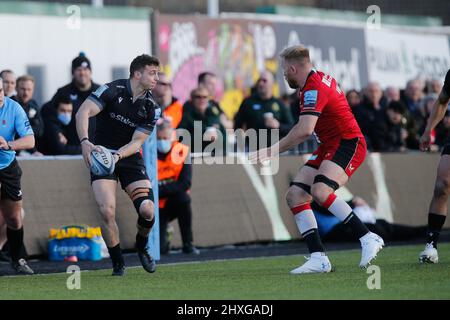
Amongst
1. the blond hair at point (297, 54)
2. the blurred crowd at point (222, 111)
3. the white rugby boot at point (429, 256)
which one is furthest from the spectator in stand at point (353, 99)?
the blond hair at point (297, 54)

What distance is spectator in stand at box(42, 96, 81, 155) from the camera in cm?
1700

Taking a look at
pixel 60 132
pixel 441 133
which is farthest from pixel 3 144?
pixel 441 133

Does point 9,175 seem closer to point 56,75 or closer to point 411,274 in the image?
point 411,274

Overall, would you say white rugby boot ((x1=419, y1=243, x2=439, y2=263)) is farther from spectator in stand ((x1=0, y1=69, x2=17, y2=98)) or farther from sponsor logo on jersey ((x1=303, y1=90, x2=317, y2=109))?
spectator in stand ((x1=0, y1=69, x2=17, y2=98))

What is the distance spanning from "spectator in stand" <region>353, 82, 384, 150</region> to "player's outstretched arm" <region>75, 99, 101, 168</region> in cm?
904

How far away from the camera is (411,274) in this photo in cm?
1203

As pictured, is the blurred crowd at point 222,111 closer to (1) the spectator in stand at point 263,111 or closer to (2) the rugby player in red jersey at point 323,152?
(1) the spectator in stand at point 263,111

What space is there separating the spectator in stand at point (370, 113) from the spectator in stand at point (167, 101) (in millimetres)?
4075

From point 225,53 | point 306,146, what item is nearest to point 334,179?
point 306,146

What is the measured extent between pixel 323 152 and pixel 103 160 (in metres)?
2.28

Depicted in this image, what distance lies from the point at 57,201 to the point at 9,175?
3049mm

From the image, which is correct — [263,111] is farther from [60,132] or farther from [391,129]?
[60,132]
